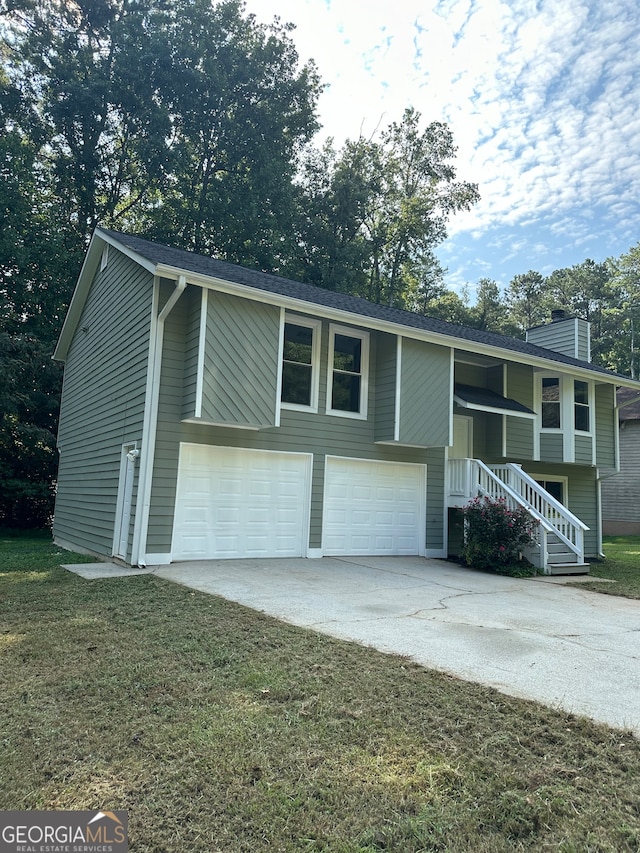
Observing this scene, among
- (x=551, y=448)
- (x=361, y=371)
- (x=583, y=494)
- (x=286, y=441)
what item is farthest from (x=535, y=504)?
(x=286, y=441)

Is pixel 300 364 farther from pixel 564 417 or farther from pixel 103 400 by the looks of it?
pixel 564 417

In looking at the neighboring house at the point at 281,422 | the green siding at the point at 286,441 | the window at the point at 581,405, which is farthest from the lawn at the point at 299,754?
the window at the point at 581,405

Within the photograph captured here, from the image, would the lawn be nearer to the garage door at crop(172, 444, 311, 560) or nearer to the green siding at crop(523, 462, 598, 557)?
the garage door at crop(172, 444, 311, 560)

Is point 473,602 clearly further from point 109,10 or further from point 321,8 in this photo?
point 109,10

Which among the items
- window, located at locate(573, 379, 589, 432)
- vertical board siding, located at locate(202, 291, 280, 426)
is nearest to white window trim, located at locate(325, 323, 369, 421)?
vertical board siding, located at locate(202, 291, 280, 426)

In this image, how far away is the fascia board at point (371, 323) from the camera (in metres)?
8.78

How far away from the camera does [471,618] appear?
6027 mm

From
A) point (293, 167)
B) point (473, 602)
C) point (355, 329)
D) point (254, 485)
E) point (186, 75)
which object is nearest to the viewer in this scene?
point (473, 602)

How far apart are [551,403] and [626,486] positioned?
10421mm

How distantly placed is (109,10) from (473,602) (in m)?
26.8

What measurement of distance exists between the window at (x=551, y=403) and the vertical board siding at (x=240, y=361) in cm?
792

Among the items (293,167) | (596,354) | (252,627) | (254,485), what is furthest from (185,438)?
(596,354)

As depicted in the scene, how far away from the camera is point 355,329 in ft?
37.7

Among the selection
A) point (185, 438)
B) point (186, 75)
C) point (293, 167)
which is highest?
point (186, 75)
